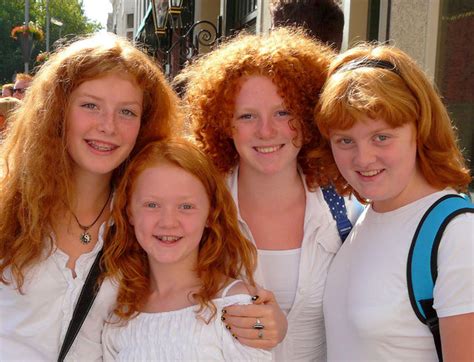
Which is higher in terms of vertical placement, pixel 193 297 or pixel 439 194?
pixel 439 194

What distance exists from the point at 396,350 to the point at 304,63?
1200 millimetres

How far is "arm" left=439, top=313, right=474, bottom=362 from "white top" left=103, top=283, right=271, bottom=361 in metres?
0.71

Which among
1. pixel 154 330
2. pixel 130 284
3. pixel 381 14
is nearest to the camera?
pixel 154 330

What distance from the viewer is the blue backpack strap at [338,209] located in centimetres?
255

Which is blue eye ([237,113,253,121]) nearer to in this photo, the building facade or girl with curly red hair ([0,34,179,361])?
girl with curly red hair ([0,34,179,361])

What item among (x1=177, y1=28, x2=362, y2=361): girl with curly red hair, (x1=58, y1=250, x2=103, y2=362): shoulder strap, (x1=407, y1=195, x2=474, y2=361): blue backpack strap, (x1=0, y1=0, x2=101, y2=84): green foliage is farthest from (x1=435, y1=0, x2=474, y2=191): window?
(x1=0, y1=0, x2=101, y2=84): green foliage

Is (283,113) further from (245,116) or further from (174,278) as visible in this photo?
(174,278)

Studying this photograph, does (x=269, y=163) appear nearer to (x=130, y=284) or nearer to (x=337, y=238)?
(x=337, y=238)

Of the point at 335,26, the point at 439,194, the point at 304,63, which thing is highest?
the point at 335,26

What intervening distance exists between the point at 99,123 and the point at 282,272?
94 centimetres

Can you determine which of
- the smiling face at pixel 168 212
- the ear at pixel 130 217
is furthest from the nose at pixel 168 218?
the ear at pixel 130 217

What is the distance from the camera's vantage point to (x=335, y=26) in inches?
119

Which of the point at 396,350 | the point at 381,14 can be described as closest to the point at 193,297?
the point at 396,350

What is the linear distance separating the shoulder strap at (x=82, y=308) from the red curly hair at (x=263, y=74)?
0.76m
